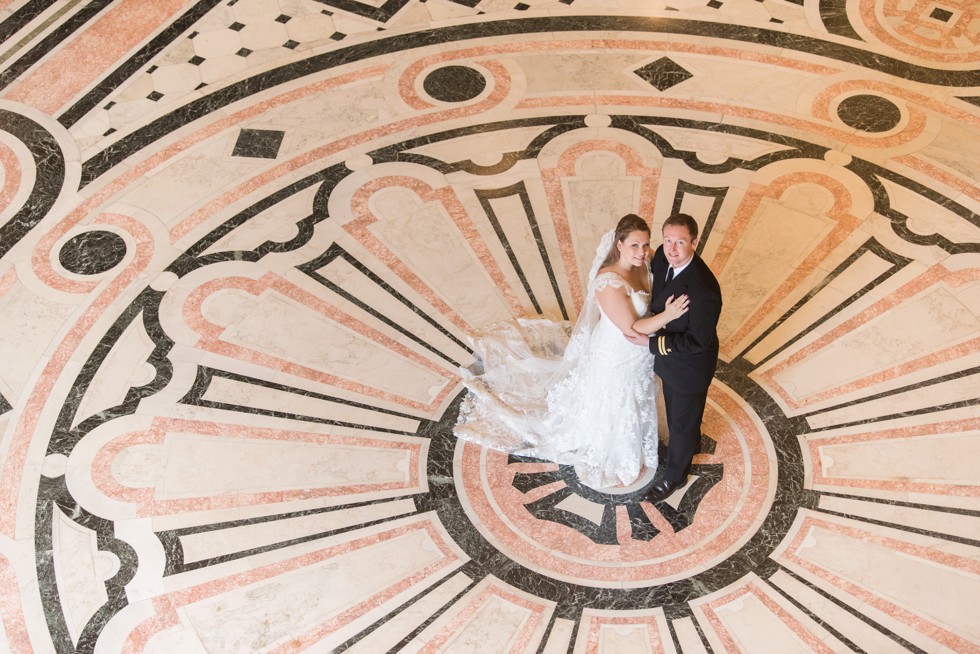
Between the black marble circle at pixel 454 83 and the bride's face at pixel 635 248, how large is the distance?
2.48 metres

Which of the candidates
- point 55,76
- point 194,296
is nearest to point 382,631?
point 194,296

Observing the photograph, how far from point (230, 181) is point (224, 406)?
1.50 metres

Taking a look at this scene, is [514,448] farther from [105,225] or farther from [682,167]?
[105,225]

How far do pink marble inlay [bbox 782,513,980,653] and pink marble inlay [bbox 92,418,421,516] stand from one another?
151 cm

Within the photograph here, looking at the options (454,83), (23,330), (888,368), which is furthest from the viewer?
(454,83)

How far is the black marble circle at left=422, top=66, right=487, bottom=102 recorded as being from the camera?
5.39 m

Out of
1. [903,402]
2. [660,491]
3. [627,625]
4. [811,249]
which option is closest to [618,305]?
[660,491]

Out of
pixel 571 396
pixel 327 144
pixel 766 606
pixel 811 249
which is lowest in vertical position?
pixel 766 606

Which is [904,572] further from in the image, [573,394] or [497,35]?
[497,35]

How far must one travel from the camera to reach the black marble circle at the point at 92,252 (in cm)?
453

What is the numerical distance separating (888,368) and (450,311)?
1.96 m

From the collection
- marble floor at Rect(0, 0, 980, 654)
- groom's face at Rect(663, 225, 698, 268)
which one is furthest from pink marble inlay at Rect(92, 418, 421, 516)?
groom's face at Rect(663, 225, 698, 268)

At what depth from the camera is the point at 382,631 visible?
10.8 ft

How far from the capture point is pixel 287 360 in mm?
4145
